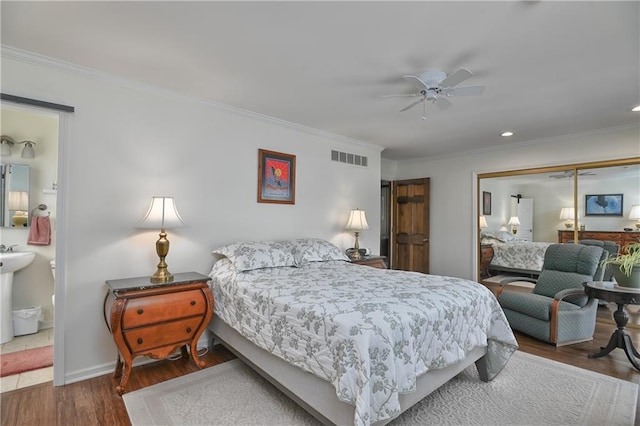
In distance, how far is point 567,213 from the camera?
455 cm

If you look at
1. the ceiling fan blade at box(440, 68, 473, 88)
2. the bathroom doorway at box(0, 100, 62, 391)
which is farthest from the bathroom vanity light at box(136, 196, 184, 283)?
the ceiling fan blade at box(440, 68, 473, 88)

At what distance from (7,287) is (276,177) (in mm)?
3005

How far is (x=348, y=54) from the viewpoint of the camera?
236 centimetres

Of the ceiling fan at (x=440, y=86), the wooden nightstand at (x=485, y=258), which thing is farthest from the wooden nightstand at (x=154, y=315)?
the wooden nightstand at (x=485, y=258)

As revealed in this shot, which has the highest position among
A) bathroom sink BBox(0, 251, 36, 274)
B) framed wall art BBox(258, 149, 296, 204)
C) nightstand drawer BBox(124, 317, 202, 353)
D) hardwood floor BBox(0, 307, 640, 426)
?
framed wall art BBox(258, 149, 296, 204)

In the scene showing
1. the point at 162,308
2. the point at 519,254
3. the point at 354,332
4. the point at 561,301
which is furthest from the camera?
the point at 519,254

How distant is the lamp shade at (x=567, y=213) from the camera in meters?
4.52

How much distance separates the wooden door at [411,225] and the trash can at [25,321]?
5424 mm

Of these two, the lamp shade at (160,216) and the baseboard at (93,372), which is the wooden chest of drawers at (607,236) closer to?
the lamp shade at (160,216)

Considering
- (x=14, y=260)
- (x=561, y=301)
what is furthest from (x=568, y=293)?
(x=14, y=260)

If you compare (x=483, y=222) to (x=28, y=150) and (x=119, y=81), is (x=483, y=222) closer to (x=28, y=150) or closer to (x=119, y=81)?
(x=119, y=81)

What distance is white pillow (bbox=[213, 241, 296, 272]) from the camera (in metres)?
3.00

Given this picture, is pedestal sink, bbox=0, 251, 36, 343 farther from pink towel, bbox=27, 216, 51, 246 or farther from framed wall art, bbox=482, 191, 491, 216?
framed wall art, bbox=482, 191, 491, 216

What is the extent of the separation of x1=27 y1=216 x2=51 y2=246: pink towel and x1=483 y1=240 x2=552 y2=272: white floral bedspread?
619cm
